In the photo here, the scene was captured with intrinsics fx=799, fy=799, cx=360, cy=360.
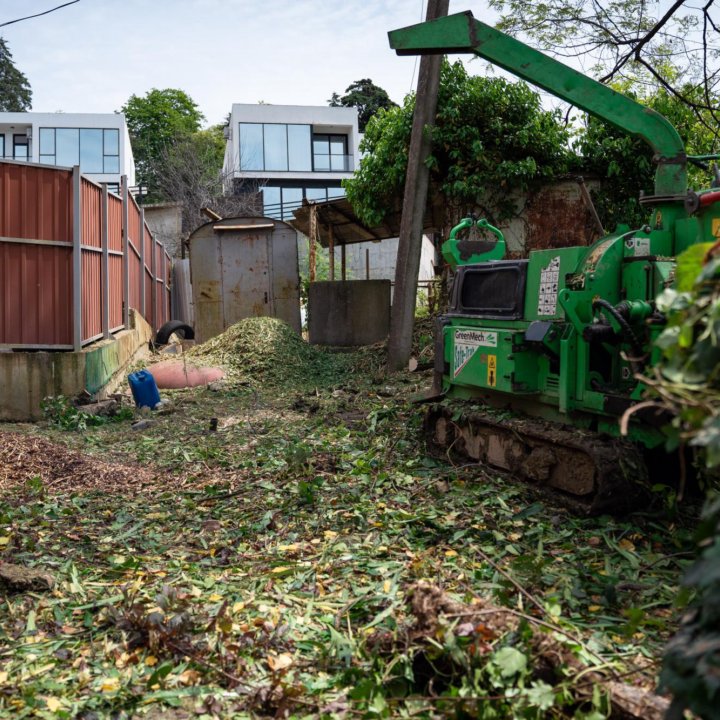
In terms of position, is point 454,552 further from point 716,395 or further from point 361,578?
point 716,395

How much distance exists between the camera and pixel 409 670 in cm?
329

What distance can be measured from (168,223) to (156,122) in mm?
27455

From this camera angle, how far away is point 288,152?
42.9 metres

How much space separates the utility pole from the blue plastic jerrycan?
163 inches

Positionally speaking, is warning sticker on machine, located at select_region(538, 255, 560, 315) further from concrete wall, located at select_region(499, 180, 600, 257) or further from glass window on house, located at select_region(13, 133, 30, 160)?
glass window on house, located at select_region(13, 133, 30, 160)

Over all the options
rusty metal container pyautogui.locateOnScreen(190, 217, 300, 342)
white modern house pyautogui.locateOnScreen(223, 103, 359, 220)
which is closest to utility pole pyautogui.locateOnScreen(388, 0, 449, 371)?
rusty metal container pyautogui.locateOnScreen(190, 217, 300, 342)

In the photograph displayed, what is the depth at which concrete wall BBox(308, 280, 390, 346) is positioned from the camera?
17703mm

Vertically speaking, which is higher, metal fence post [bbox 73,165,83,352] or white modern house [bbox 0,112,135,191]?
white modern house [bbox 0,112,135,191]

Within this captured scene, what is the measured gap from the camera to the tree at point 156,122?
2148 inches

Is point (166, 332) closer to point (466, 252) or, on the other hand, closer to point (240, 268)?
point (240, 268)

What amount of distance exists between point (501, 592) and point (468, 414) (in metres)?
3.33

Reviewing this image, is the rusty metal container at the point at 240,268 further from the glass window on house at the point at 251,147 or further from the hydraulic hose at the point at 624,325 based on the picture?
the glass window on house at the point at 251,147

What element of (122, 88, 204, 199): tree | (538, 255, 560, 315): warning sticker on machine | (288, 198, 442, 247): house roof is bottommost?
(538, 255, 560, 315): warning sticker on machine

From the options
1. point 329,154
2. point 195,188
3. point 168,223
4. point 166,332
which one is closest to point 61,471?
point 166,332
